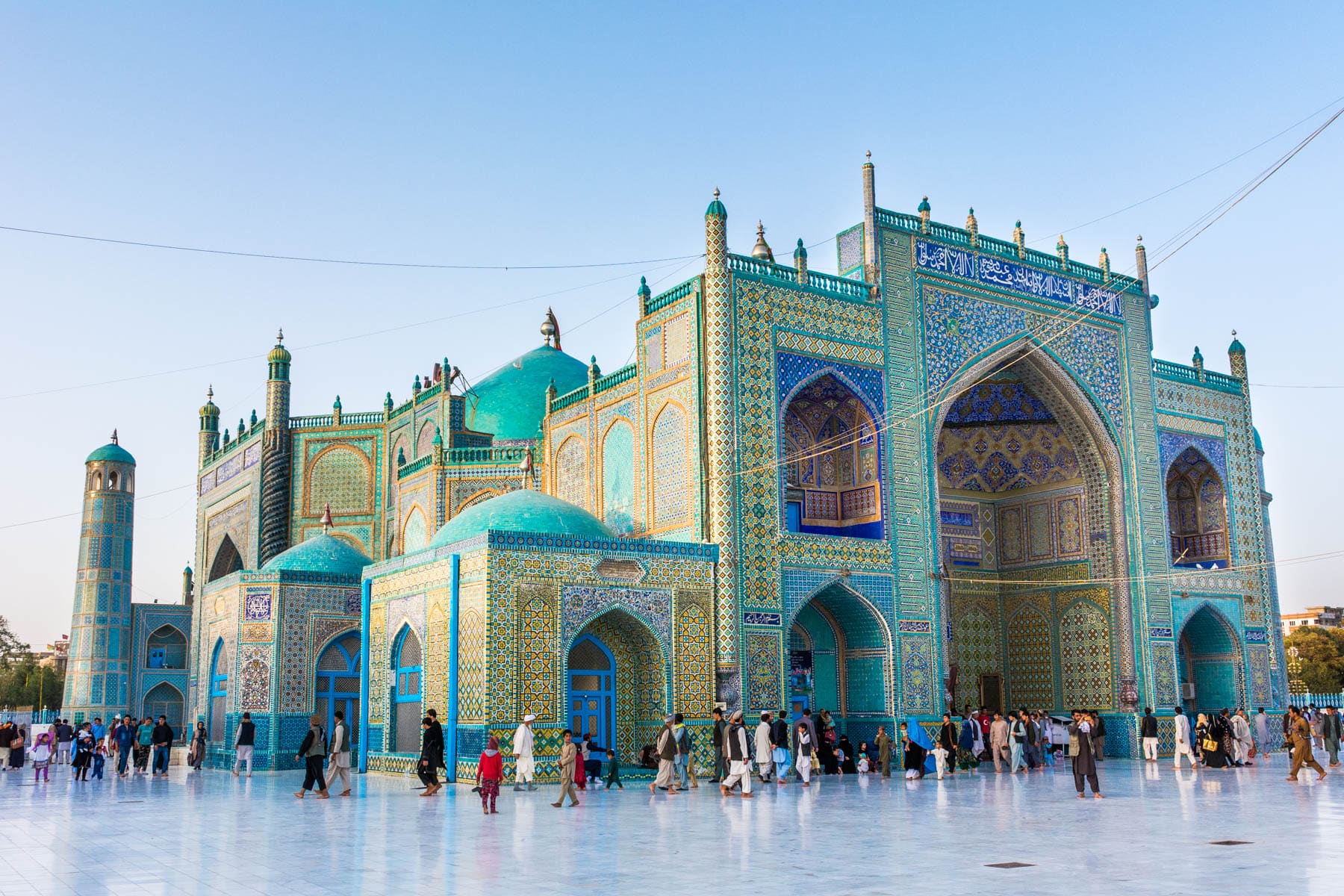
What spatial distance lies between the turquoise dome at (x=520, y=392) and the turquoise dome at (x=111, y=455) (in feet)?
39.2

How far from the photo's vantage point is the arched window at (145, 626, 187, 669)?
3744 centimetres

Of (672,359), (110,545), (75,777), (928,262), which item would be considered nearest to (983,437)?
(928,262)

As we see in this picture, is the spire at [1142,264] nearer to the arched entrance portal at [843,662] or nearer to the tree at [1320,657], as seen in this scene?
the arched entrance portal at [843,662]

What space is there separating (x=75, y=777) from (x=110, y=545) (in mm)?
17313

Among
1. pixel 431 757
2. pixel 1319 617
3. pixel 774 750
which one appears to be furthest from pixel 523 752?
pixel 1319 617

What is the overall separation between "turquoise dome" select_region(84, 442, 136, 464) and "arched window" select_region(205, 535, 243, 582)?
459cm

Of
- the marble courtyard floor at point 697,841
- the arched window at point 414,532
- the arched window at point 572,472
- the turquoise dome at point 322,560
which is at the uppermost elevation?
the arched window at point 572,472

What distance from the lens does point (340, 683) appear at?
76.6 ft

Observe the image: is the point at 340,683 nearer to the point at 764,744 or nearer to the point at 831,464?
the point at 831,464

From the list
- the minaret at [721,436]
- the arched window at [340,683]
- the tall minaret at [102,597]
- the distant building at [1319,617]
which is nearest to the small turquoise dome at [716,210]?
the minaret at [721,436]

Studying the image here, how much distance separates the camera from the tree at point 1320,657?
52406 mm

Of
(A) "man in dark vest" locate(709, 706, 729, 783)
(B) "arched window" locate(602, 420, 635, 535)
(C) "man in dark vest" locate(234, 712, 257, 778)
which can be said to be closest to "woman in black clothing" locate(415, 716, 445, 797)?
(A) "man in dark vest" locate(709, 706, 729, 783)

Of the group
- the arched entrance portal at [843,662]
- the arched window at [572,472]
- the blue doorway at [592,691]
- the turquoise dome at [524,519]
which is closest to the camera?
the blue doorway at [592,691]

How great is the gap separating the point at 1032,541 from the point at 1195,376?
4.82 m
